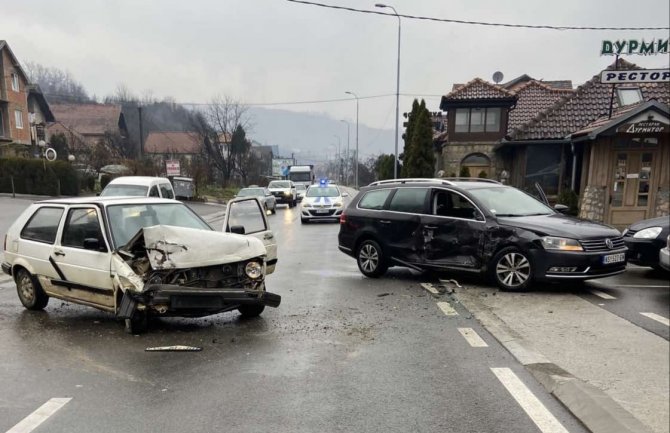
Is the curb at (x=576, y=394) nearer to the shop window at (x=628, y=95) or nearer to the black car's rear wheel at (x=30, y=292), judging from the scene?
the black car's rear wheel at (x=30, y=292)

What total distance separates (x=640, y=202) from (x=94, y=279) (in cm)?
1479

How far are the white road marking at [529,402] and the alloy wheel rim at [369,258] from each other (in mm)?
4432

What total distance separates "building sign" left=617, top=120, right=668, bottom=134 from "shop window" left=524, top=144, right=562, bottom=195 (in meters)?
9.01

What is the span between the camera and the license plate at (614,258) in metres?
6.78

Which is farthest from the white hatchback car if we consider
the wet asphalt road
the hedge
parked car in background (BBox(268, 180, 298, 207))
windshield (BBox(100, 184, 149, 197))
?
parked car in background (BBox(268, 180, 298, 207))

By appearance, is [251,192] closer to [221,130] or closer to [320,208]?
[320,208]

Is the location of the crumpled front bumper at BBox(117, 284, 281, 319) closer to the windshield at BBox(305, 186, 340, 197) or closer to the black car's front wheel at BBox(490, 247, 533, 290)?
the black car's front wheel at BBox(490, 247, 533, 290)

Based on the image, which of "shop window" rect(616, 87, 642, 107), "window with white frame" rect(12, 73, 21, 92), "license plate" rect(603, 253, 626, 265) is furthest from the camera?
"window with white frame" rect(12, 73, 21, 92)

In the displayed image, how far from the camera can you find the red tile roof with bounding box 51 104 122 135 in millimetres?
64500

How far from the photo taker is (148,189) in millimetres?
14039

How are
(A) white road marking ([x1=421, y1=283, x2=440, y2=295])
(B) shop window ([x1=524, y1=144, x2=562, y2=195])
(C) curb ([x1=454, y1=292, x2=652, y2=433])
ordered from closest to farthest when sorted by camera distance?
(C) curb ([x1=454, y1=292, x2=652, y2=433]) → (A) white road marking ([x1=421, y1=283, x2=440, y2=295]) → (B) shop window ([x1=524, y1=144, x2=562, y2=195])

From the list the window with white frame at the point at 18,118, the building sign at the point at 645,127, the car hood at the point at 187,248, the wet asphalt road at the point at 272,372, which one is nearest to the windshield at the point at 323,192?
the building sign at the point at 645,127

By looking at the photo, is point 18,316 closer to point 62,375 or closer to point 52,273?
point 52,273

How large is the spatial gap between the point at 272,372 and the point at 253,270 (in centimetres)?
161
